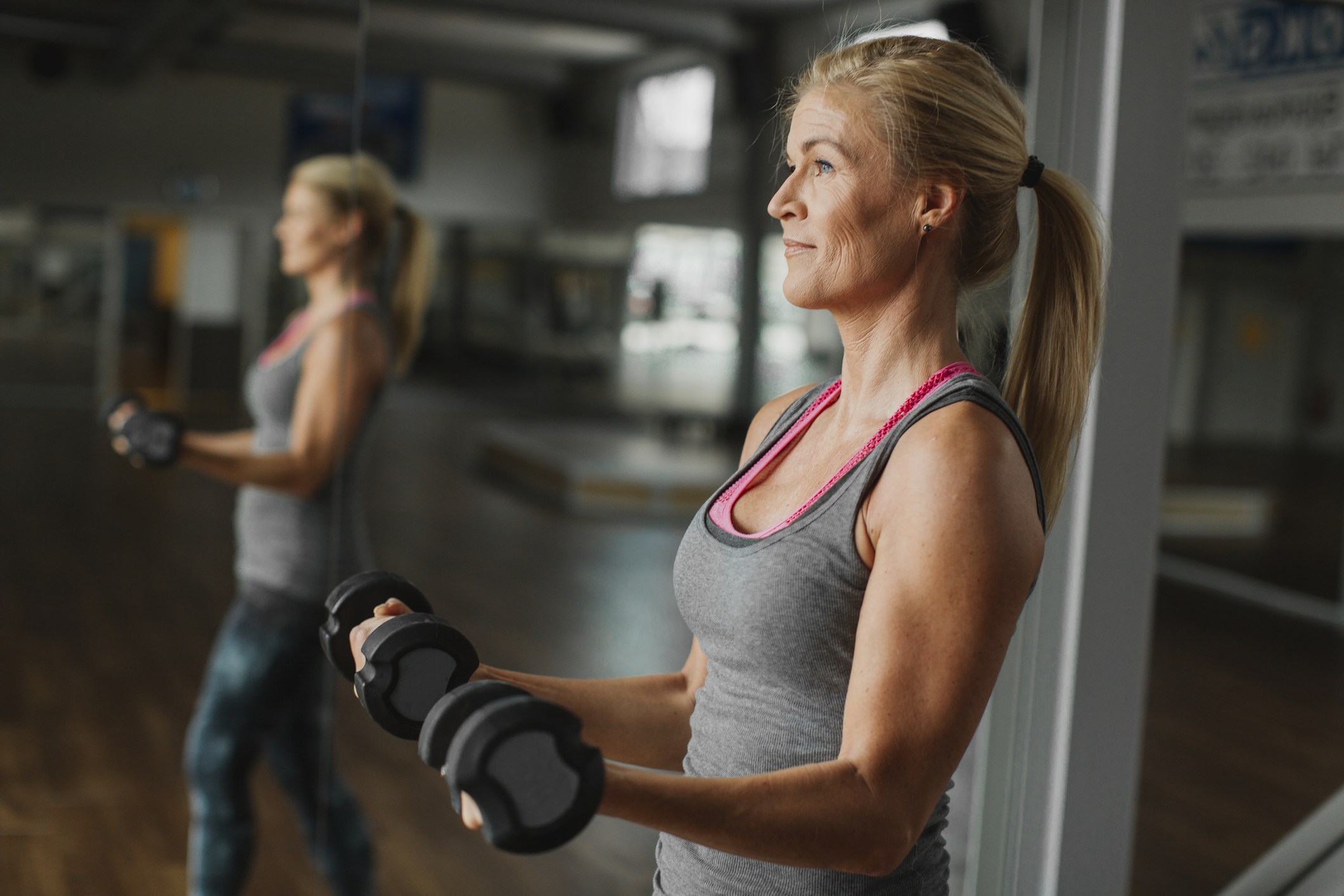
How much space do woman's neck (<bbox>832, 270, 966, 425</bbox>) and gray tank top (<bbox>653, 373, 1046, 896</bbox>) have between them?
0.25 feet

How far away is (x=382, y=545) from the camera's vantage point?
2.66 meters

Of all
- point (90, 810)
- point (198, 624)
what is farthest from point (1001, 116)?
point (198, 624)

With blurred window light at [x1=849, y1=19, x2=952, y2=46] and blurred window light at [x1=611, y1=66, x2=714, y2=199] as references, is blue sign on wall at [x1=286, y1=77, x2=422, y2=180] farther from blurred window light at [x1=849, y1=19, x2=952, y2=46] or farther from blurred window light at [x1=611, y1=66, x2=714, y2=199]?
blurred window light at [x1=849, y1=19, x2=952, y2=46]

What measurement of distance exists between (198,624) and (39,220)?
20.3 ft

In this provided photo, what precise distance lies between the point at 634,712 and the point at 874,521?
1.23 feet

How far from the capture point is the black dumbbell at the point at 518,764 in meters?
0.78

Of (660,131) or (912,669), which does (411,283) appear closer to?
(660,131)

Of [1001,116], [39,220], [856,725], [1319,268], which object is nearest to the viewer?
[856,725]

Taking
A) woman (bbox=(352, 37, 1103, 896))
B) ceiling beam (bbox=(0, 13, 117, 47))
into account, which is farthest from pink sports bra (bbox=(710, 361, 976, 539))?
ceiling beam (bbox=(0, 13, 117, 47))

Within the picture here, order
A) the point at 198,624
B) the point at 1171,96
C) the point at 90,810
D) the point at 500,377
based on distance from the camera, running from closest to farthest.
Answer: the point at 1171,96 → the point at 500,377 → the point at 90,810 → the point at 198,624

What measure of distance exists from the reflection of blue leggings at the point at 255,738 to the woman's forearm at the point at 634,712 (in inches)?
52.1

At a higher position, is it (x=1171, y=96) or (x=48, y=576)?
(x=1171, y=96)

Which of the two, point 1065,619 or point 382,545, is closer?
point 1065,619

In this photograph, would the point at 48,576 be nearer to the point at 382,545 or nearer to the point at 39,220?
the point at 382,545
